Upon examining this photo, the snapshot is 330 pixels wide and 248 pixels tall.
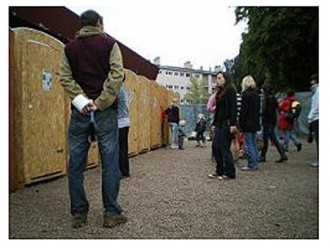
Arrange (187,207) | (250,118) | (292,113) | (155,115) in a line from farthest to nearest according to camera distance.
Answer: (155,115) < (292,113) < (250,118) < (187,207)

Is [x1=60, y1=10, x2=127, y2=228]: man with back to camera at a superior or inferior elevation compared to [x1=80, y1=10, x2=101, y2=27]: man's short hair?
inferior

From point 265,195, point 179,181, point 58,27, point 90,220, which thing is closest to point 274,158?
point 179,181

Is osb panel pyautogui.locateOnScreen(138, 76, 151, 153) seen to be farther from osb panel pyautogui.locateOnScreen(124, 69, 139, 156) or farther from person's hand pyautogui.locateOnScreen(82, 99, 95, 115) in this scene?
person's hand pyautogui.locateOnScreen(82, 99, 95, 115)

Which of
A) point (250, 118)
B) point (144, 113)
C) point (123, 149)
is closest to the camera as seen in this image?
point (123, 149)

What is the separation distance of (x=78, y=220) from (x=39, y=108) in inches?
95.3

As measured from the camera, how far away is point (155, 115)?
12641mm

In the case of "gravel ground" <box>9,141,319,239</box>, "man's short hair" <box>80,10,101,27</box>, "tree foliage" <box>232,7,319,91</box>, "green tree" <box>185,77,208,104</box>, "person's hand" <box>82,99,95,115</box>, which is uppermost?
"green tree" <box>185,77,208,104</box>

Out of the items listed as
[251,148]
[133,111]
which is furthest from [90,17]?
[133,111]

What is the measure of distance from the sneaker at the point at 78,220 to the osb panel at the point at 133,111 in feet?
19.7

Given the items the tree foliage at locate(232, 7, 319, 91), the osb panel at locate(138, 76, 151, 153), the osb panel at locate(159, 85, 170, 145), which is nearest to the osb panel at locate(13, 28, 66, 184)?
the tree foliage at locate(232, 7, 319, 91)

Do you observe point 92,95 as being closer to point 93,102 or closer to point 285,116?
point 93,102

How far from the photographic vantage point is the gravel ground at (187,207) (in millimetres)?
3473

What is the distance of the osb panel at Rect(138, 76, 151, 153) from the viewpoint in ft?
35.3

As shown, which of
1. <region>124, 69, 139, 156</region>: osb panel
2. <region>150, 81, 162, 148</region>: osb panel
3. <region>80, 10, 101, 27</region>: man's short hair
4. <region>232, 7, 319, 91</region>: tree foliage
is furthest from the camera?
<region>150, 81, 162, 148</region>: osb panel
